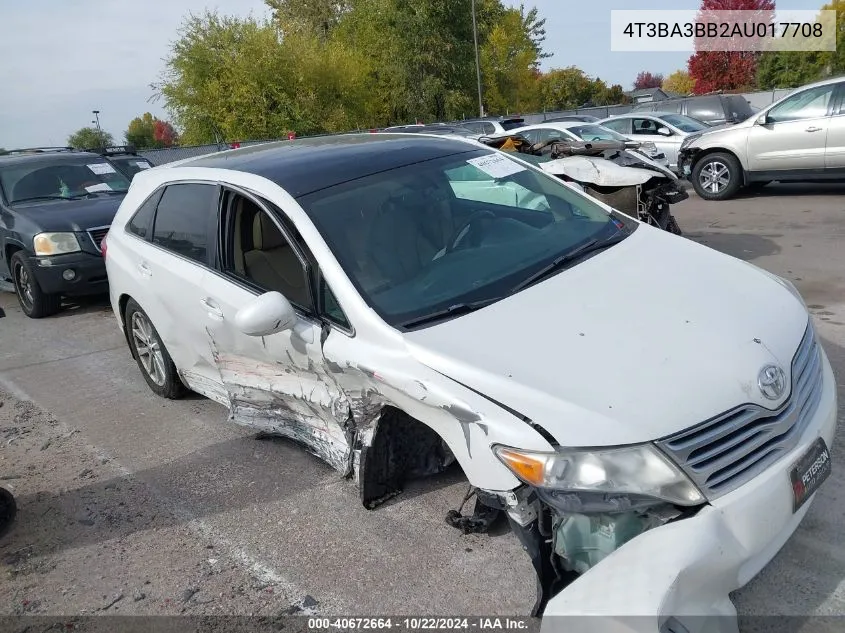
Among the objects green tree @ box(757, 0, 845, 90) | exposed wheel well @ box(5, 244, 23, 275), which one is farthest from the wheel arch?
green tree @ box(757, 0, 845, 90)

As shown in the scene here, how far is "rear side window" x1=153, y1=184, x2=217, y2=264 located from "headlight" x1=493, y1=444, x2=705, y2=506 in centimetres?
241

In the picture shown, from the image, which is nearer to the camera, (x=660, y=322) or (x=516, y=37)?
(x=660, y=322)

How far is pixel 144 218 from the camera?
466cm

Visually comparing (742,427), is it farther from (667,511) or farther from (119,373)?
(119,373)

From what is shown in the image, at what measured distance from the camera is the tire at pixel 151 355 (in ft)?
15.3

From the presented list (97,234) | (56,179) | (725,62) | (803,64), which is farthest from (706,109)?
(725,62)

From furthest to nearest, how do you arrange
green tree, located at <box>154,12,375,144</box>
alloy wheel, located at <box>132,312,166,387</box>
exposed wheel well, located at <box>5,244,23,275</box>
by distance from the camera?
green tree, located at <box>154,12,375,144</box> → exposed wheel well, located at <box>5,244,23,275</box> → alloy wheel, located at <box>132,312,166,387</box>

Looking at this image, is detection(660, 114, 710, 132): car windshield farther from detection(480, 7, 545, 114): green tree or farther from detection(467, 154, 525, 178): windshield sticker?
detection(480, 7, 545, 114): green tree

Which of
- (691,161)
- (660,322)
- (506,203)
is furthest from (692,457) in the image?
(691,161)

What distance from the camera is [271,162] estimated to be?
383 centimetres

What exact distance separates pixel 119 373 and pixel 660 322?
4.58 meters

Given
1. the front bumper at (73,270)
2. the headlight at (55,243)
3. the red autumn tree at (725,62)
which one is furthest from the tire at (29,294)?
the red autumn tree at (725,62)

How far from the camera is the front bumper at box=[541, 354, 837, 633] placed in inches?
75.1

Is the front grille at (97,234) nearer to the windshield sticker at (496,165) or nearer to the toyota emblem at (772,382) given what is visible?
the windshield sticker at (496,165)
